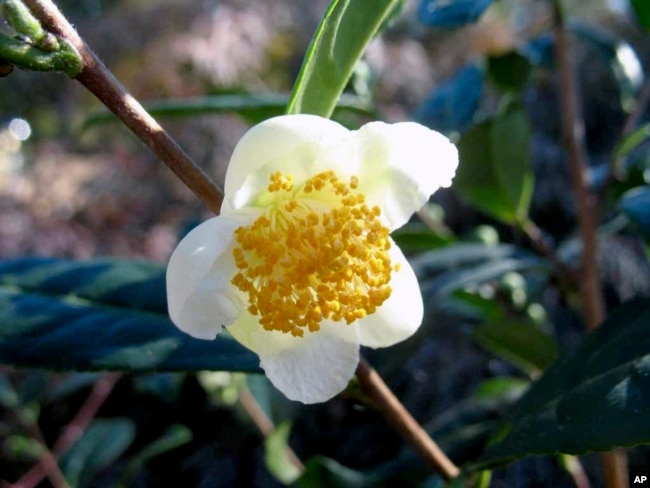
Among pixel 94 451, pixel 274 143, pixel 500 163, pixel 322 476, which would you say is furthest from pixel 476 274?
pixel 94 451

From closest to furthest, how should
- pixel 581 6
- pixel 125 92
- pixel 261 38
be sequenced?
pixel 125 92 < pixel 261 38 < pixel 581 6

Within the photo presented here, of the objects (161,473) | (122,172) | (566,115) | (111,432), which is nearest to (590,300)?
(566,115)

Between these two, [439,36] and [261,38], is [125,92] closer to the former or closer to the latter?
[261,38]

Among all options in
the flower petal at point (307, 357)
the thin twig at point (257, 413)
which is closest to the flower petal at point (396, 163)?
the flower petal at point (307, 357)

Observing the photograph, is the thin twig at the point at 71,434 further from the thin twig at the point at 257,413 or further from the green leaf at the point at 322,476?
the green leaf at the point at 322,476

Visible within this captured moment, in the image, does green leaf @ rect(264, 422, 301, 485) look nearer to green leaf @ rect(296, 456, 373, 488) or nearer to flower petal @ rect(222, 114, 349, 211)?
green leaf @ rect(296, 456, 373, 488)

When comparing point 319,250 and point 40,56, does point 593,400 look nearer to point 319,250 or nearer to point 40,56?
point 319,250
